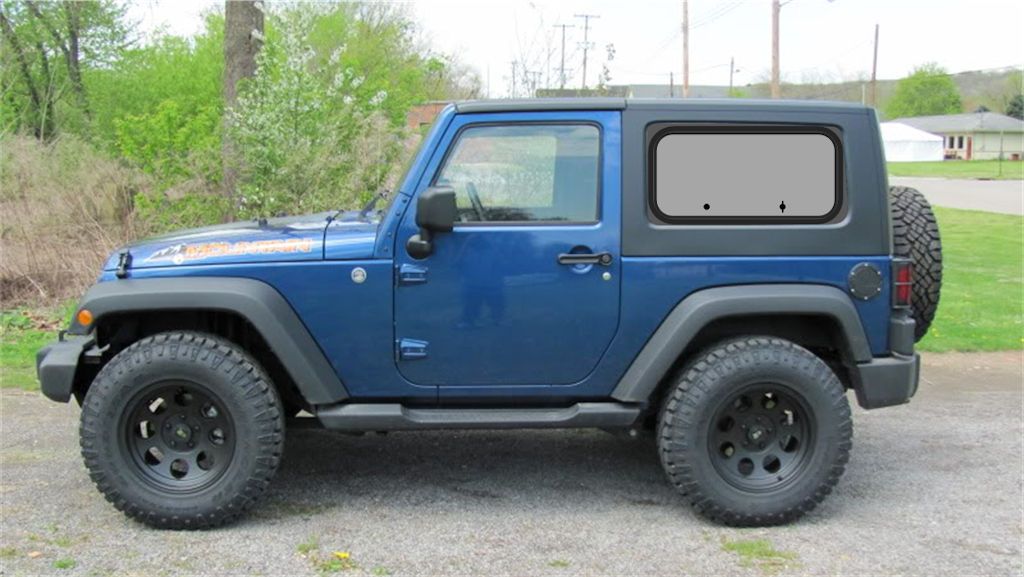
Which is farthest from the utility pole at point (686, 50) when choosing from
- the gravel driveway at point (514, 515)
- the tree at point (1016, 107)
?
the tree at point (1016, 107)

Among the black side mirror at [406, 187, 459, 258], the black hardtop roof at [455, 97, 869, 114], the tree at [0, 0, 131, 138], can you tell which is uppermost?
the tree at [0, 0, 131, 138]

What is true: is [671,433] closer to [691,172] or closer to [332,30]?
[691,172]

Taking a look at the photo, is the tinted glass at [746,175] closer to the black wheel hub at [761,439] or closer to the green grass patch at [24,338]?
the black wheel hub at [761,439]

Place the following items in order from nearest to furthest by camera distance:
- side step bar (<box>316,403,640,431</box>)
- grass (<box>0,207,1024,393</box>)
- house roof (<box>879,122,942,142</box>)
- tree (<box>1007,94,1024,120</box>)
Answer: side step bar (<box>316,403,640,431</box>), grass (<box>0,207,1024,393</box>), house roof (<box>879,122,942,142</box>), tree (<box>1007,94,1024,120</box>)

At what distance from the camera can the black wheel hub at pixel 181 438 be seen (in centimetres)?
450

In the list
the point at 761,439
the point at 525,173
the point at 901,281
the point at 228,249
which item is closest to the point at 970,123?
the point at 901,281

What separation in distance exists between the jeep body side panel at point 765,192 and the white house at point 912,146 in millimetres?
85404

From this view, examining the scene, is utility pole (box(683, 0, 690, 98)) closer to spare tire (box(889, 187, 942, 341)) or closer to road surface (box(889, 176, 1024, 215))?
road surface (box(889, 176, 1024, 215))

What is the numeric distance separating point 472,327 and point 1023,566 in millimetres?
2557

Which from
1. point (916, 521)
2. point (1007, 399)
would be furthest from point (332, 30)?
point (916, 521)

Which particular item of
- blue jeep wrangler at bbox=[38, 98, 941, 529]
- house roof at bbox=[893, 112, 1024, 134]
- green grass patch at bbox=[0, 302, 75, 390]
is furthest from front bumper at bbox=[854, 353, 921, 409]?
house roof at bbox=[893, 112, 1024, 134]

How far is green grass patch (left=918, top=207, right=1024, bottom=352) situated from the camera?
905cm

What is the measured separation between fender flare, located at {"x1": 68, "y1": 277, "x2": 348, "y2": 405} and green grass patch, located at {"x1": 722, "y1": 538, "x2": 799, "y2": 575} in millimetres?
1945

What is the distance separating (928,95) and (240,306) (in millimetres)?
111574
